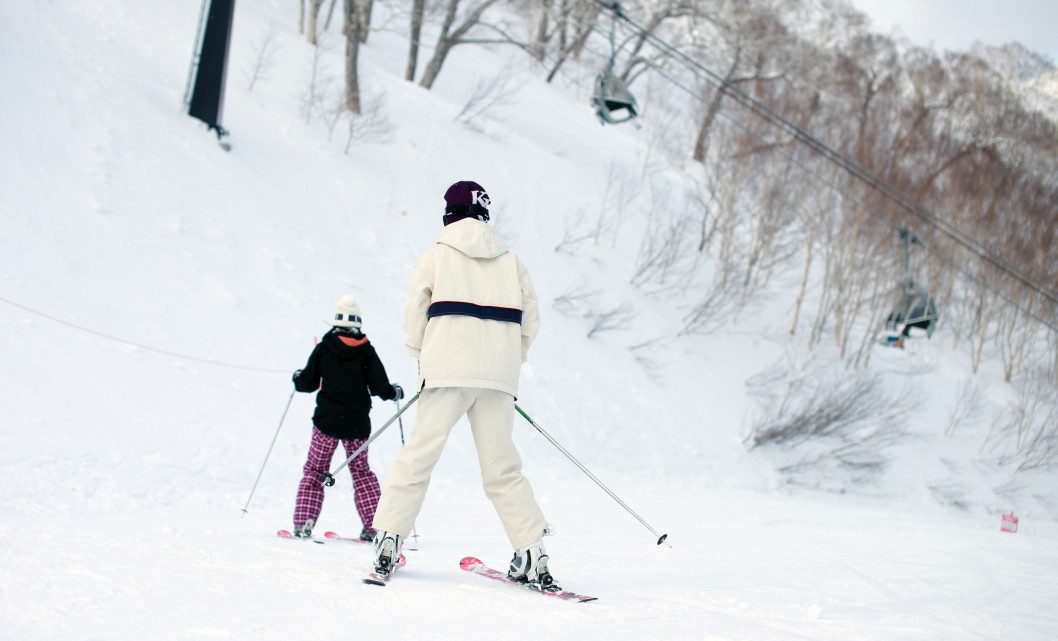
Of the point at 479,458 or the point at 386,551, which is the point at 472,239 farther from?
the point at 386,551

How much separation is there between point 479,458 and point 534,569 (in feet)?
1.78

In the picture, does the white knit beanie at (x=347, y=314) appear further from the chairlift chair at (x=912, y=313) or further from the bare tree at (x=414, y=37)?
the bare tree at (x=414, y=37)

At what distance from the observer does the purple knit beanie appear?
3.98 metres

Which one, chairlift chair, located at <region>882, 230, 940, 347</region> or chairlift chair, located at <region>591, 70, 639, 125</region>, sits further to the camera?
chairlift chair, located at <region>882, 230, 940, 347</region>

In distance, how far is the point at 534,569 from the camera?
12.8 feet

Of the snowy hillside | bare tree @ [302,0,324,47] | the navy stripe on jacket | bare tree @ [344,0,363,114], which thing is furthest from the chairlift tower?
the navy stripe on jacket

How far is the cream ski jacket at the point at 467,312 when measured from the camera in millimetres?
3744

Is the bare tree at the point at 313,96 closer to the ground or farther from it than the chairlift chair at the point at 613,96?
farther from it

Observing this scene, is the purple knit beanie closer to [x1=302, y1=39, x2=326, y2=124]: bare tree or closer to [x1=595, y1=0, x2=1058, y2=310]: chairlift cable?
[x1=595, y1=0, x2=1058, y2=310]: chairlift cable

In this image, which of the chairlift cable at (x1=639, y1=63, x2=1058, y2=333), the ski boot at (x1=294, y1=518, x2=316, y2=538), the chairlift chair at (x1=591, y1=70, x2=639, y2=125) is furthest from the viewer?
the chairlift cable at (x1=639, y1=63, x2=1058, y2=333)

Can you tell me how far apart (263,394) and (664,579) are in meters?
5.88

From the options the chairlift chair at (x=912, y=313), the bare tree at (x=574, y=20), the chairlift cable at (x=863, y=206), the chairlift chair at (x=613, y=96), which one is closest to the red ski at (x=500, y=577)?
the chairlift chair at (x=613, y=96)

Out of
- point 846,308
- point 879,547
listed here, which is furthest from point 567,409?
point 846,308

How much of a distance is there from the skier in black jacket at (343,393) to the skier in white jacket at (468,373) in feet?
4.62
